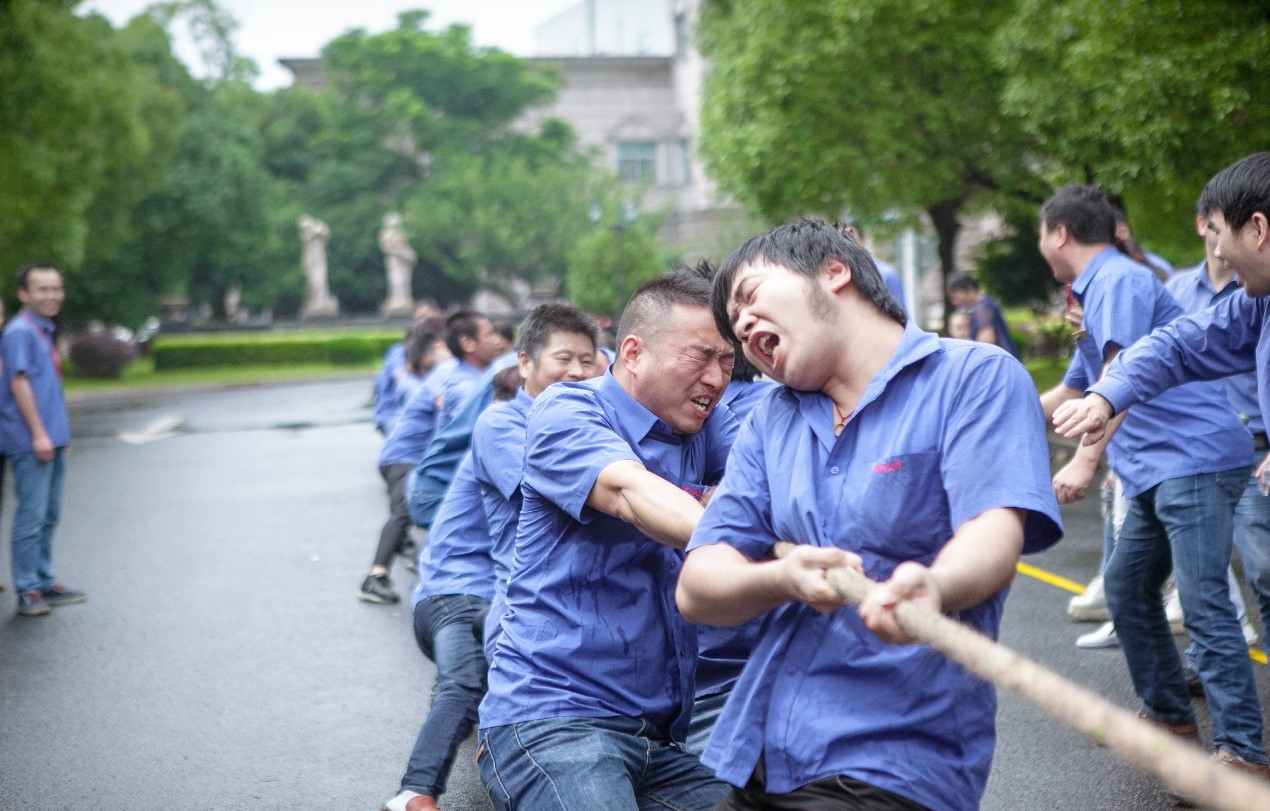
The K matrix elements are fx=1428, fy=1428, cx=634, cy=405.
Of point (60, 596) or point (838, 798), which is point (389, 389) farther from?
point (838, 798)

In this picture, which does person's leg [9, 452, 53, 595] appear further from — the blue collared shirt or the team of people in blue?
the blue collared shirt

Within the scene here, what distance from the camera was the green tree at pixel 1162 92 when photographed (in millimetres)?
12453

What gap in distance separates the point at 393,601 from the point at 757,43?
13267 millimetres

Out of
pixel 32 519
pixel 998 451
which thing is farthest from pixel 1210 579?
pixel 32 519

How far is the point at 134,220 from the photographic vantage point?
137 feet

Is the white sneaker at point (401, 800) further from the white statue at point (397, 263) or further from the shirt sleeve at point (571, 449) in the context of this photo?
the white statue at point (397, 263)

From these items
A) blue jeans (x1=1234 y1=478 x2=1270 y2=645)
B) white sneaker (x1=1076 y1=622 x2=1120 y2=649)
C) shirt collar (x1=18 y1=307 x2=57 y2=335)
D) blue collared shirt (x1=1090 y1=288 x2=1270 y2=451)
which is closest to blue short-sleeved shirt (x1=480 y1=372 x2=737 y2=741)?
blue collared shirt (x1=1090 y1=288 x2=1270 y2=451)

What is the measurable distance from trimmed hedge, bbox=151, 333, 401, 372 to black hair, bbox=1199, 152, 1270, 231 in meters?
39.4

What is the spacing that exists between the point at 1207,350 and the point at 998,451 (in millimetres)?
2218

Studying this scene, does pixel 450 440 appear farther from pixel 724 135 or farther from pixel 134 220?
pixel 134 220

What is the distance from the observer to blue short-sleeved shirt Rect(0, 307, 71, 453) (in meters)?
8.60

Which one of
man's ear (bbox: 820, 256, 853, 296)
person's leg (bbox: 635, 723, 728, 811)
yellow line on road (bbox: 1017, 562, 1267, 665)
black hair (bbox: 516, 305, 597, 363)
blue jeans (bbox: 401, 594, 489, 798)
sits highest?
man's ear (bbox: 820, 256, 853, 296)

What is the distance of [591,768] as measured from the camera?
111 inches

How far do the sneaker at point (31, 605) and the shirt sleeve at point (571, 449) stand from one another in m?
6.35
